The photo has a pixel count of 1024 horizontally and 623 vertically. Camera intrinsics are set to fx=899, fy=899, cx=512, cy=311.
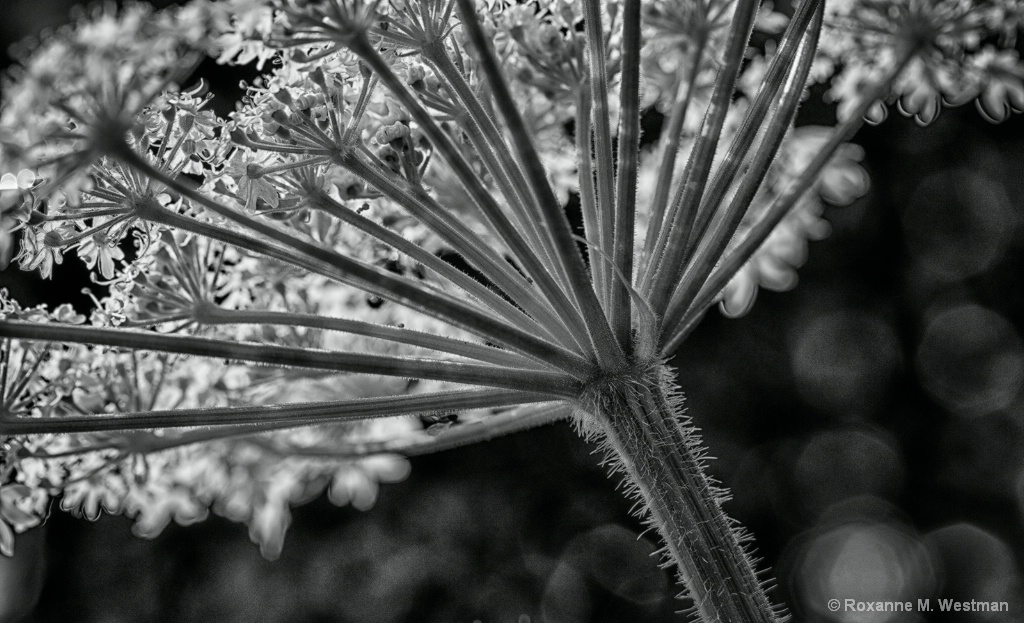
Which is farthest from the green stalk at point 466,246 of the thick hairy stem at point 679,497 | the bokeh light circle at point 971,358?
the bokeh light circle at point 971,358

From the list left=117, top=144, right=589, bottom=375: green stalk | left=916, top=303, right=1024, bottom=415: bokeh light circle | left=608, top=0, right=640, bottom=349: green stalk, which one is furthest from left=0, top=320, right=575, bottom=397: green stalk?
left=916, top=303, right=1024, bottom=415: bokeh light circle

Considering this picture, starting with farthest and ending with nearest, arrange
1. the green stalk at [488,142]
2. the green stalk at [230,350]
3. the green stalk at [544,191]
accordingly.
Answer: the green stalk at [488,142]
the green stalk at [230,350]
the green stalk at [544,191]

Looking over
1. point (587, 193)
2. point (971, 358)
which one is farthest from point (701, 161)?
point (971, 358)

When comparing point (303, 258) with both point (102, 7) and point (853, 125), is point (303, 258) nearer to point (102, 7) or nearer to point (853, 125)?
point (102, 7)

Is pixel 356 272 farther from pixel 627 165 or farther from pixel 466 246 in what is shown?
pixel 627 165

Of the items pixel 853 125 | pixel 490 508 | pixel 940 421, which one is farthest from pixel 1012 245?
pixel 853 125

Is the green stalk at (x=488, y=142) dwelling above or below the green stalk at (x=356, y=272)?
above

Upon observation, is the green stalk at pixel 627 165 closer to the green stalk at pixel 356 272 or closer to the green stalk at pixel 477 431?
the green stalk at pixel 356 272
